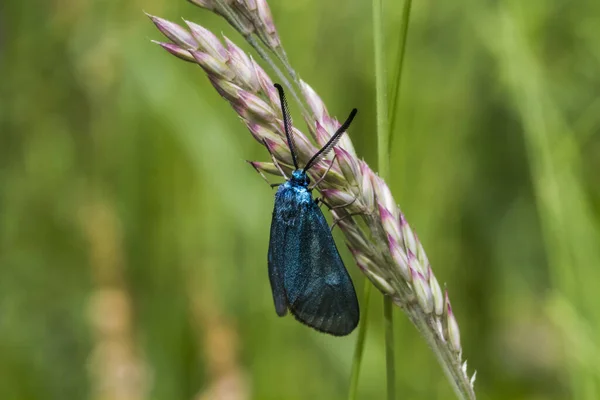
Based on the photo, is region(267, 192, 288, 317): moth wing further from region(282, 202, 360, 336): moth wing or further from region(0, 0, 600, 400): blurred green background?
region(0, 0, 600, 400): blurred green background

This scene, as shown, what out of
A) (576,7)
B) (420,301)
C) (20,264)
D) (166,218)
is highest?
(576,7)

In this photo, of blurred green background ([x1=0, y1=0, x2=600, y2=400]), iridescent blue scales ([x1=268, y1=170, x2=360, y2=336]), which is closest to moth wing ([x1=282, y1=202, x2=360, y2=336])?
iridescent blue scales ([x1=268, y1=170, x2=360, y2=336])

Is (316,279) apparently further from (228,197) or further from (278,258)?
(228,197)

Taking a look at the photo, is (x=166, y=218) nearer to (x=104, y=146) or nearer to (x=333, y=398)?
(x=104, y=146)

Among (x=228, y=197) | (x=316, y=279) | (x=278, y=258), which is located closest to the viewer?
(x=316, y=279)

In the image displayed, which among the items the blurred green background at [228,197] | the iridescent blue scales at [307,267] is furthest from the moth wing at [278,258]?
the blurred green background at [228,197]

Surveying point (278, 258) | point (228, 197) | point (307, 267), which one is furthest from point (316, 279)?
point (228, 197)

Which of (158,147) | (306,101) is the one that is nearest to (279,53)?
(306,101)

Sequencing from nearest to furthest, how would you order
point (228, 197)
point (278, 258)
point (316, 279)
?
point (316, 279), point (278, 258), point (228, 197)
